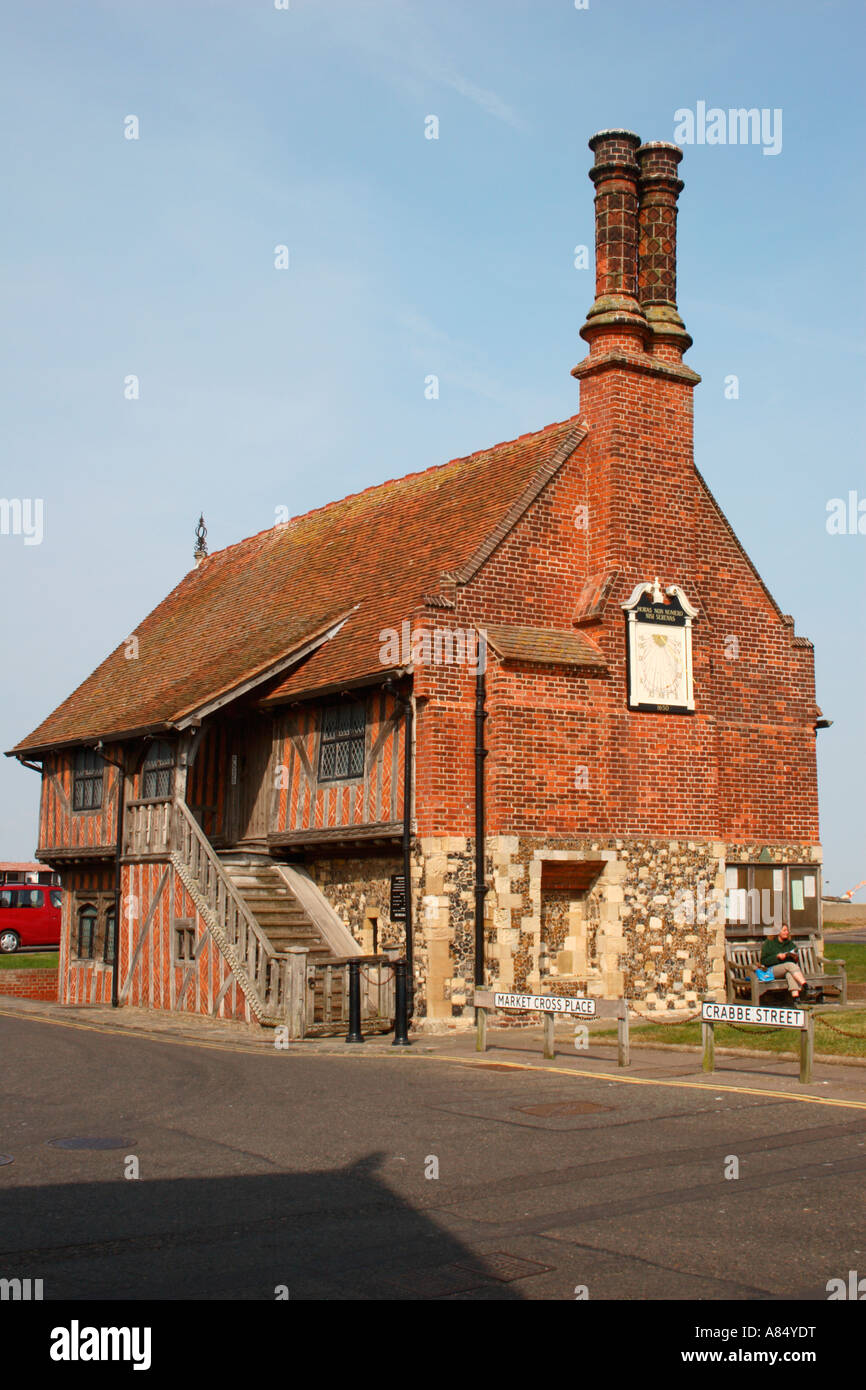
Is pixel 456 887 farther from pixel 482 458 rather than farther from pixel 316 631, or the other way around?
pixel 482 458

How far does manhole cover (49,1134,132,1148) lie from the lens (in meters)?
10.4

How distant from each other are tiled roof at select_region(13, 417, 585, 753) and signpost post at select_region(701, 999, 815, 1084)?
308 inches

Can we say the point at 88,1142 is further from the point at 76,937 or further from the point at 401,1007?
the point at 76,937

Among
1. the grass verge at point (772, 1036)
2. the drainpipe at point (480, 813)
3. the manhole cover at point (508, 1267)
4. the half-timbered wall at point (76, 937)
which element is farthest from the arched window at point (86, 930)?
the manhole cover at point (508, 1267)

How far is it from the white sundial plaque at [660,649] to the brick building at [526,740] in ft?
0.15

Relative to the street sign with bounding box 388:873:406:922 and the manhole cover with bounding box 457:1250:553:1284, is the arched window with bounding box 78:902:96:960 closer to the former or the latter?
the street sign with bounding box 388:873:406:922

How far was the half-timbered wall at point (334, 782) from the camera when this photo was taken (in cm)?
2005

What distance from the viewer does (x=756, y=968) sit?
20.2 metres

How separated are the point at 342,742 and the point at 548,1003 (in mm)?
7471

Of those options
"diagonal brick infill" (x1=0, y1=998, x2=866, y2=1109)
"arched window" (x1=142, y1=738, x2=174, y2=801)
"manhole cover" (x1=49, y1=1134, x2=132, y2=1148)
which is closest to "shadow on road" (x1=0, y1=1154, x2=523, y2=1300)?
"manhole cover" (x1=49, y1=1134, x2=132, y2=1148)

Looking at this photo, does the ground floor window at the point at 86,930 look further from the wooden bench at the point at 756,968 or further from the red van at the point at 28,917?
the red van at the point at 28,917
